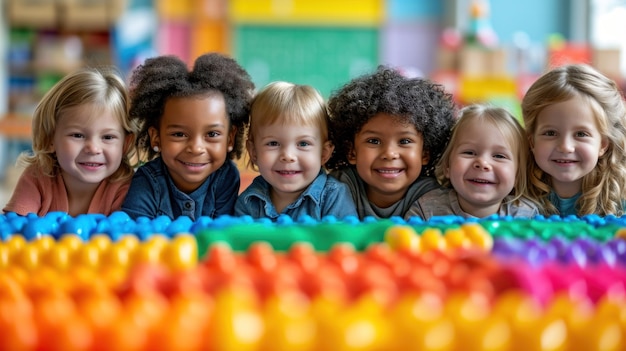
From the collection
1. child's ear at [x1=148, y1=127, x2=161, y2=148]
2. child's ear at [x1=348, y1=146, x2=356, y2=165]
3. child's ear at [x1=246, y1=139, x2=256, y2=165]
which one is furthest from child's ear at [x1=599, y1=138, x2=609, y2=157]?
child's ear at [x1=148, y1=127, x2=161, y2=148]

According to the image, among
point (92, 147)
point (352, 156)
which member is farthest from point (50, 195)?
point (352, 156)

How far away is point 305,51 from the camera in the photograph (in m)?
7.77

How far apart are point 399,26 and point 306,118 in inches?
244

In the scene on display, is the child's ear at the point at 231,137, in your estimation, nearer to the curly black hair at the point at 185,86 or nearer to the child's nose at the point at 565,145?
the curly black hair at the point at 185,86

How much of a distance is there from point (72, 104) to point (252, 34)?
592 centimetres

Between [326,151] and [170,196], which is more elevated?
[326,151]

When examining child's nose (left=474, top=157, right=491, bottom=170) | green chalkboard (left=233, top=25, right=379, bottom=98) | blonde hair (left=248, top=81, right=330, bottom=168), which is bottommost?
child's nose (left=474, top=157, right=491, bottom=170)

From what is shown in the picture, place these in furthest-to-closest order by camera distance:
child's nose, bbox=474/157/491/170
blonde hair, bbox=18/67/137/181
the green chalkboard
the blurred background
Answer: the green chalkboard
the blurred background
blonde hair, bbox=18/67/137/181
child's nose, bbox=474/157/491/170

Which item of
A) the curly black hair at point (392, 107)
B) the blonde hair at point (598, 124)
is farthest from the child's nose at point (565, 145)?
the curly black hair at point (392, 107)

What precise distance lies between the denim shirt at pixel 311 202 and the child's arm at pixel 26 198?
62 centimetres

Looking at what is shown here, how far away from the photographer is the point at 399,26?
786 centimetres

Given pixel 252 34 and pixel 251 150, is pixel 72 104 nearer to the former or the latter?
pixel 251 150

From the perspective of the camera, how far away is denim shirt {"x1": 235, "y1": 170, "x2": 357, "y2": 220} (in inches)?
76.2

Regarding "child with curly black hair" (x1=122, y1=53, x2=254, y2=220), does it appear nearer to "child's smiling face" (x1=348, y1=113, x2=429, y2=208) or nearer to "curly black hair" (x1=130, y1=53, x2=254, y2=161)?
"curly black hair" (x1=130, y1=53, x2=254, y2=161)
